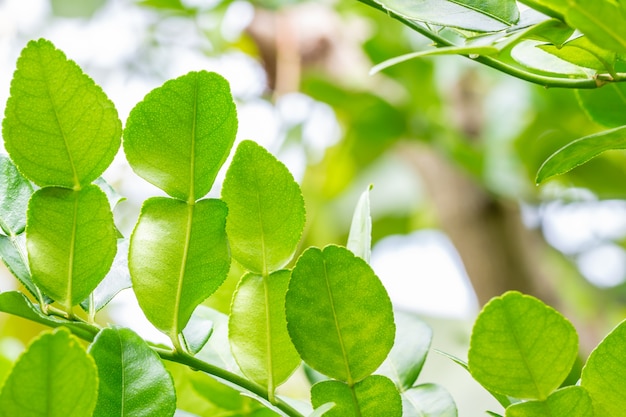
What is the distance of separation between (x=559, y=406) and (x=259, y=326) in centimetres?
8

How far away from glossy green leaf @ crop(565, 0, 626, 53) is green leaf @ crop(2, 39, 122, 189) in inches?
4.1

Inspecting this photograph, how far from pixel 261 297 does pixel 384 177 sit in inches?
43.2

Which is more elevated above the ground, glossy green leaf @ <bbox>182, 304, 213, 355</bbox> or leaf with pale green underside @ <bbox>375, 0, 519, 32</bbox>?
leaf with pale green underside @ <bbox>375, 0, 519, 32</bbox>

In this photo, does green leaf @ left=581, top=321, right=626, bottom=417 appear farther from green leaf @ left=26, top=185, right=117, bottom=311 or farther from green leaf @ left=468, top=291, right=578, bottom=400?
green leaf @ left=26, top=185, right=117, bottom=311

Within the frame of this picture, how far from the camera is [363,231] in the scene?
20cm

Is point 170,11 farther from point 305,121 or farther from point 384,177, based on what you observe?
point 384,177

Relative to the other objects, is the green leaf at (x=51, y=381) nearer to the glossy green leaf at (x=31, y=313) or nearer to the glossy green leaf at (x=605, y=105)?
the glossy green leaf at (x=31, y=313)

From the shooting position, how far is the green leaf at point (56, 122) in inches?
6.6

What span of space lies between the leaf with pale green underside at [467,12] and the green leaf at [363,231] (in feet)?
0.16

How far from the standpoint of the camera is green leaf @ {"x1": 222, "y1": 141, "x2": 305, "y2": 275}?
18 centimetres

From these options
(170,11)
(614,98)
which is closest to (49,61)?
(614,98)

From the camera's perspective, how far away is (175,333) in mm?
185

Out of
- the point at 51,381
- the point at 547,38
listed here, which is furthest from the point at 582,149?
the point at 51,381

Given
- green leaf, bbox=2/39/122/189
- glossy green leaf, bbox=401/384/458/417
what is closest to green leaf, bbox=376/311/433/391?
glossy green leaf, bbox=401/384/458/417
